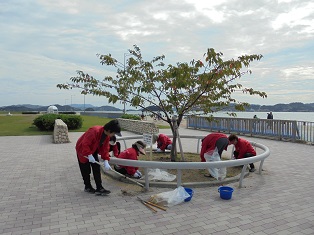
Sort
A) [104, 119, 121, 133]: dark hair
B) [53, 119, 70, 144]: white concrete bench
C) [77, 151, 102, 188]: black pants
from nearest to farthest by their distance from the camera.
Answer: [104, 119, 121, 133]: dark hair → [77, 151, 102, 188]: black pants → [53, 119, 70, 144]: white concrete bench

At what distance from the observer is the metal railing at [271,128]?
12258 mm

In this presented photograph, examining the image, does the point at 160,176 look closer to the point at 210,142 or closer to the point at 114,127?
the point at 210,142

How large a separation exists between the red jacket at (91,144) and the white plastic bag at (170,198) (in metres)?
1.18

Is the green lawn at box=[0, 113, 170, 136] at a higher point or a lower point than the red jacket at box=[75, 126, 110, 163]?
lower

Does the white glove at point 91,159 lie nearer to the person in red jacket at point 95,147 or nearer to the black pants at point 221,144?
the person in red jacket at point 95,147

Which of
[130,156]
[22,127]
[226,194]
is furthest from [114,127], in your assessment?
[22,127]

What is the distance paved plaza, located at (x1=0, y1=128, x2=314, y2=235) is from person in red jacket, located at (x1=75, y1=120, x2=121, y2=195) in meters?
0.31

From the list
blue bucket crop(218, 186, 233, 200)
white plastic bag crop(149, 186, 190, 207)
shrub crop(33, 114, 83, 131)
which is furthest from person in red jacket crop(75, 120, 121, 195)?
shrub crop(33, 114, 83, 131)

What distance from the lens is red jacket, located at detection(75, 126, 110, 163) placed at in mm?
4859

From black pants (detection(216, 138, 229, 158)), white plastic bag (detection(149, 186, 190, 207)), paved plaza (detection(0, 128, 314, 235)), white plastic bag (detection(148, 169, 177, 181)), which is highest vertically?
black pants (detection(216, 138, 229, 158))

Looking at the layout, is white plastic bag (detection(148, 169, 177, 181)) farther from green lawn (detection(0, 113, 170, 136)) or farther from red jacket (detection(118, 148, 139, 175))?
green lawn (detection(0, 113, 170, 136))

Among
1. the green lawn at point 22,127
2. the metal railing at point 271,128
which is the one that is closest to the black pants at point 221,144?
the metal railing at point 271,128

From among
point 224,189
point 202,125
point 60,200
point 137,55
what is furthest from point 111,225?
point 202,125

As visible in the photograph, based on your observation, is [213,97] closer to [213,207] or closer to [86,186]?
[213,207]
